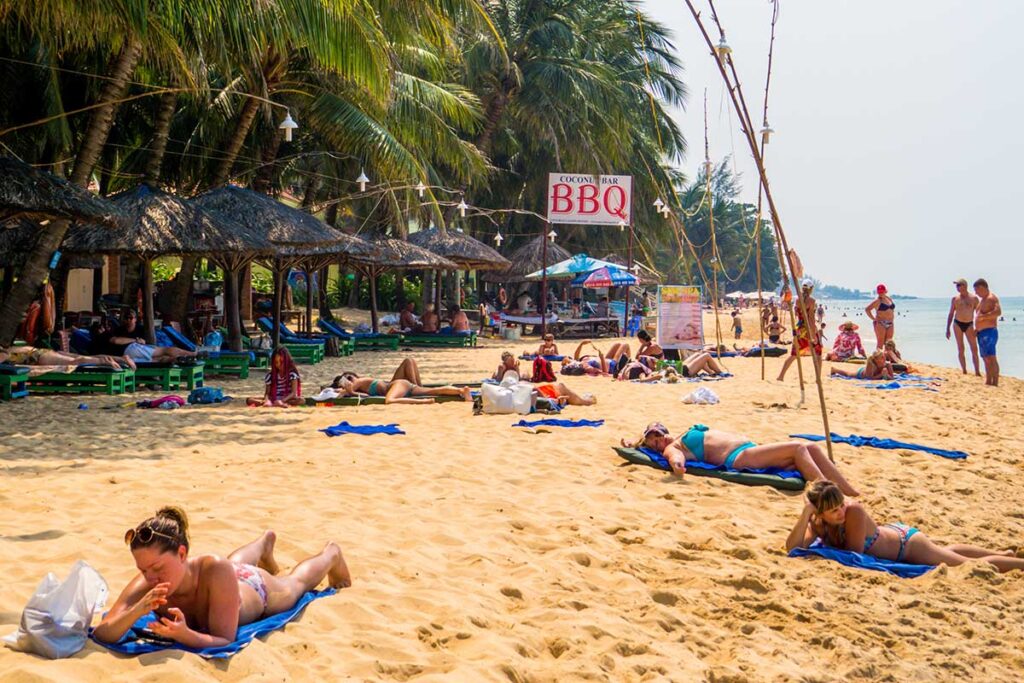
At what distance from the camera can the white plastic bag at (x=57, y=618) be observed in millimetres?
2879

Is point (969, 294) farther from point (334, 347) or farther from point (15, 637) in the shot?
point (15, 637)

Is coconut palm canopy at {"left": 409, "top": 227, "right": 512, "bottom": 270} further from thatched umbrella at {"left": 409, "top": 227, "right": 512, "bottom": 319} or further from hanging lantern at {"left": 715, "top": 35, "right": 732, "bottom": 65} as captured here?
hanging lantern at {"left": 715, "top": 35, "right": 732, "bottom": 65}

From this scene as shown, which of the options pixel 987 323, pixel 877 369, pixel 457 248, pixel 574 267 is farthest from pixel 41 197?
pixel 574 267

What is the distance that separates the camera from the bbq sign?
73.0 feet

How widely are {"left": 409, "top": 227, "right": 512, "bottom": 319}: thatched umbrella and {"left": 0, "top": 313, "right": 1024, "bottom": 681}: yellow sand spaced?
12895mm

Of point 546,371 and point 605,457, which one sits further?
point 546,371

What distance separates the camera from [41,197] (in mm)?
9141

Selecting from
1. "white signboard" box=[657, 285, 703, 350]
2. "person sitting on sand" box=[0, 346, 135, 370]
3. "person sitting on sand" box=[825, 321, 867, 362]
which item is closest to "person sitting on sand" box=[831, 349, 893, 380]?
"white signboard" box=[657, 285, 703, 350]

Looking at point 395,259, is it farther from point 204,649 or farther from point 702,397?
point 204,649

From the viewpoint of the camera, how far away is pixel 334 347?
55.1ft

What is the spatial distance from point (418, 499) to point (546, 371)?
238 inches

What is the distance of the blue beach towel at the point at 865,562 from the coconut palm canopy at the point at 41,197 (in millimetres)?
7854

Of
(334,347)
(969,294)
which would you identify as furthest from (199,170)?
(969,294)

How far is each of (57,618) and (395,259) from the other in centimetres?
1617
